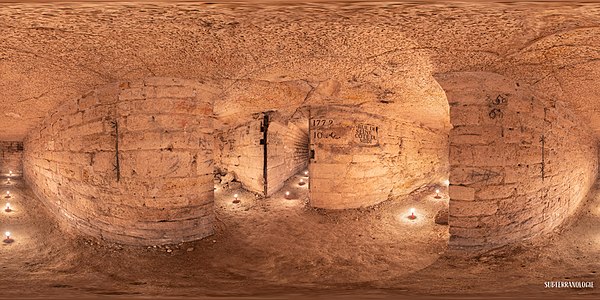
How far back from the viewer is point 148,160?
395 centimetres

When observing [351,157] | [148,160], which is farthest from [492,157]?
[148,160]

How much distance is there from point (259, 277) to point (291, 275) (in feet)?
1.16

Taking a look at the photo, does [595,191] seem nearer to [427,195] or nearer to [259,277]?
[427,195]

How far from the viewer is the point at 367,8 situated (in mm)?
2088

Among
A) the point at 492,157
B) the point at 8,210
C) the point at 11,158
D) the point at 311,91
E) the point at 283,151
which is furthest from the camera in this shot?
the point at 11,158

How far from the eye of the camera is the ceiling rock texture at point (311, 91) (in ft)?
7.57

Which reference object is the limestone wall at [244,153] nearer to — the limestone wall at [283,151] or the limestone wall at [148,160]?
the limestone wall at [283,151]

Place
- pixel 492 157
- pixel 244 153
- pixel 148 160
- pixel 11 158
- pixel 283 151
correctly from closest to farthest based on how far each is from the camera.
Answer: pixel 492 157, pixel 148 160, pixel 244 153, pixel 283 151, pixel 11 158

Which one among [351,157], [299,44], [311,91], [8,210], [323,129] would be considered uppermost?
[299,44]

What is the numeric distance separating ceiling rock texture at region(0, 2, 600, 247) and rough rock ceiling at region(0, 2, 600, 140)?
0.02 meters

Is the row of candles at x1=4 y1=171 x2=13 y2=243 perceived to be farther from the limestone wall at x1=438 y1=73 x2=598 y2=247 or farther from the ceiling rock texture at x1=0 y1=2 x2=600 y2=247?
the limestone wall at x1=438 y1=73 x2=598 y2=247

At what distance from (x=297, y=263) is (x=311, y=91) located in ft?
9.06

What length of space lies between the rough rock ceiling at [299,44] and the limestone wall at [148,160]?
0.31 m

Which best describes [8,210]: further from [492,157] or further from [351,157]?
[492,157]
